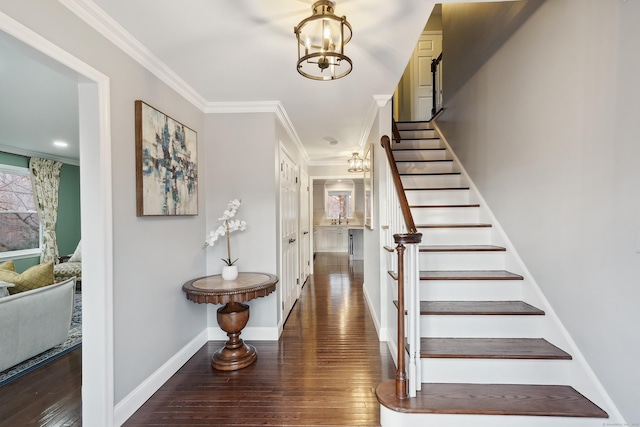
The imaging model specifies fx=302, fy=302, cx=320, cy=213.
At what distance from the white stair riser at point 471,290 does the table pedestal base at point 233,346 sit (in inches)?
61.4

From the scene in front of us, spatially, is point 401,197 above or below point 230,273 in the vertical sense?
above

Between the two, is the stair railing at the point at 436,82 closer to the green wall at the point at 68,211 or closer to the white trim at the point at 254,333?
the white trim at the point at 254,333

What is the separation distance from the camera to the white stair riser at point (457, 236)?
2.79 meters

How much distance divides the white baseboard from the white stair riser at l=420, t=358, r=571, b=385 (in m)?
1.69

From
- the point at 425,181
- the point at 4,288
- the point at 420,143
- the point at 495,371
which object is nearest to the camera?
the point at 495,371

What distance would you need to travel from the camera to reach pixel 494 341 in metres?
2.01

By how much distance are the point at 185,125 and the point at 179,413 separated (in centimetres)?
223

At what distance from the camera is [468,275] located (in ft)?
7.77

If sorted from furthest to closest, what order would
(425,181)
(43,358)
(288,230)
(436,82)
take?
(436,82) → (288,230) → (425,181) → (43,358)

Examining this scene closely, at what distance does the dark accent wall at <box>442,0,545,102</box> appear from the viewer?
2.36 metres

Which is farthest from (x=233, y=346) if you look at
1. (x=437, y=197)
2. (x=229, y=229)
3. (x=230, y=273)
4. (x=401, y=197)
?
(x=437, y=197)

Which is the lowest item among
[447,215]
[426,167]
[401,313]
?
[401,313]

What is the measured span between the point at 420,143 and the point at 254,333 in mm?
3193

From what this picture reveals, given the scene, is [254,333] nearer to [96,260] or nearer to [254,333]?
[254,333]
